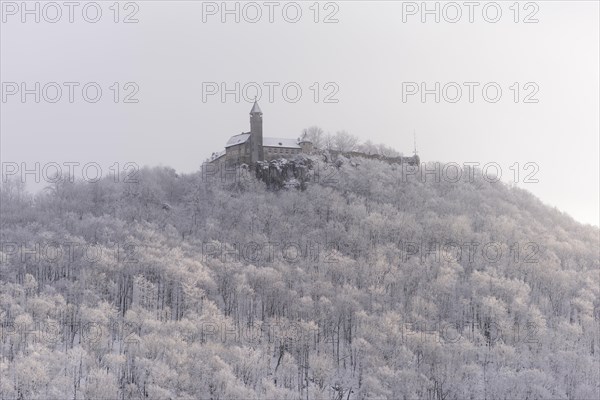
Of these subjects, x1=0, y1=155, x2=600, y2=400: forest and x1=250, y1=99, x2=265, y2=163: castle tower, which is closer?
x1=0, y1=155, x2=600, y2=400: forest

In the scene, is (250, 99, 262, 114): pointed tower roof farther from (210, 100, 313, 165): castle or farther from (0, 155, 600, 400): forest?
(0, 155, 600, 400): forest

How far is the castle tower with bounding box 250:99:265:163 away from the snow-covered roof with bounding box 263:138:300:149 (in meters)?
1.66

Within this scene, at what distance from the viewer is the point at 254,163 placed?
4360 inches

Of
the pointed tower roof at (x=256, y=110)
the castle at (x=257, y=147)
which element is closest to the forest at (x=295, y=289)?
the castle at (x=257, y=147)

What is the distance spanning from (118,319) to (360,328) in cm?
2781

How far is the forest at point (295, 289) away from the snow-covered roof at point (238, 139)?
5.65 meters

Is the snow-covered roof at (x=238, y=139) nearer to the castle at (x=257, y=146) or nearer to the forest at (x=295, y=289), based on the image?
the castle at (x=257, y=146)

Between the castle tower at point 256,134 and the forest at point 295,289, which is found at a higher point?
the castle tower at point 256,134

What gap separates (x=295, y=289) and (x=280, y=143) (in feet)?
113

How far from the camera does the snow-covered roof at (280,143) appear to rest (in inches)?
4405

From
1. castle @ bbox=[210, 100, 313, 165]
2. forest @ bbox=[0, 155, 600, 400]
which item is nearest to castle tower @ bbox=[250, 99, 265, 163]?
castle @ bbox=[210, 100, 313, 165]

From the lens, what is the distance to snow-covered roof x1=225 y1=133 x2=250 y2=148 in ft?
365

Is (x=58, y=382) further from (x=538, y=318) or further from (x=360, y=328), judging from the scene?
(x=538, y=318)

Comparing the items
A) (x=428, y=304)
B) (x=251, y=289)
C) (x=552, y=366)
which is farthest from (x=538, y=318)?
(x=251, y=289)
